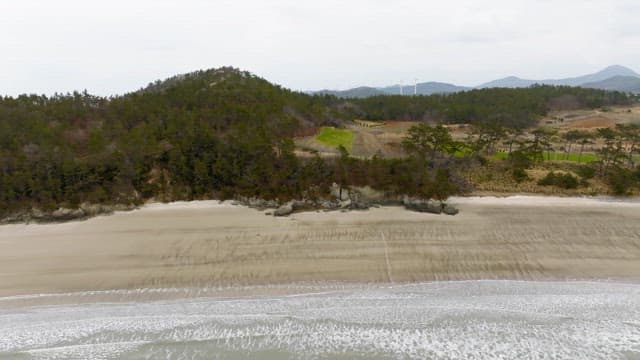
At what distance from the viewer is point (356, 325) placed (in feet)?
41.1

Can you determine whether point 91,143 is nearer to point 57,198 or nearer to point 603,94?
point 57,198

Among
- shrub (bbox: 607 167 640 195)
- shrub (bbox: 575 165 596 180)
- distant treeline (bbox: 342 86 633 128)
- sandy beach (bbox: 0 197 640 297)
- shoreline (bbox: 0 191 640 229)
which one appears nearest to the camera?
sandy beach (bbox: 0 197 640 297)

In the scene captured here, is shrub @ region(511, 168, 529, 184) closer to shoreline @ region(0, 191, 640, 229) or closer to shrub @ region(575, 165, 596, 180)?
shoreline @ region(0, 191, 640, 229)

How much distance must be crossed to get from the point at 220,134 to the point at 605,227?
2180 cm

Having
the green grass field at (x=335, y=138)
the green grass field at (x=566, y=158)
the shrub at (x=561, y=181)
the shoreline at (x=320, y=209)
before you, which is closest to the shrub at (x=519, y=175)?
the shrub at (x=561, y=181)

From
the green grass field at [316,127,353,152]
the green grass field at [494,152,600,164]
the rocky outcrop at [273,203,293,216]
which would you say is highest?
the green grass field at [316,127,353,152]

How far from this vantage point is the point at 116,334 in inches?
484

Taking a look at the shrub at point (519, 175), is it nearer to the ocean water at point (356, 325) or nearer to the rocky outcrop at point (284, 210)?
the ocean water at point (356, 325)

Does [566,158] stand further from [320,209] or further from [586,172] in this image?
[320,209]

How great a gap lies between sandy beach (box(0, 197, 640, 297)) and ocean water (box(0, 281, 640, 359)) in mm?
1126

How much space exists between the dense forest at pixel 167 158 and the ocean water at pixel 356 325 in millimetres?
8738

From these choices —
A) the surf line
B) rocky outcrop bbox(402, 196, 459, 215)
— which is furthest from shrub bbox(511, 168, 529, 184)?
the surf line

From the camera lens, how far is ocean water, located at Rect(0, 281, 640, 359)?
11.5m

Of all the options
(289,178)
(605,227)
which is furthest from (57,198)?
(605,227)
